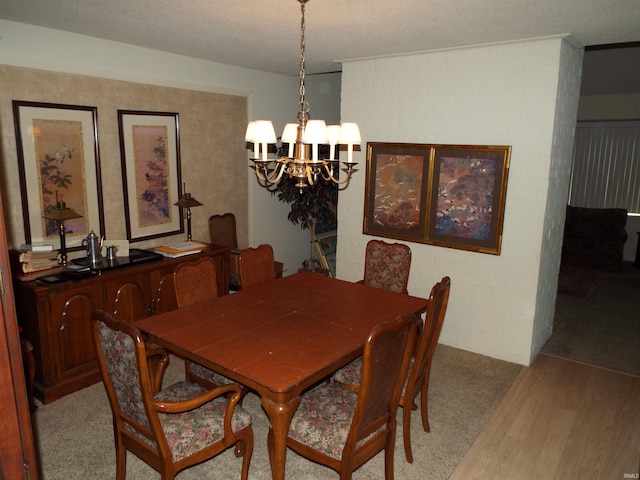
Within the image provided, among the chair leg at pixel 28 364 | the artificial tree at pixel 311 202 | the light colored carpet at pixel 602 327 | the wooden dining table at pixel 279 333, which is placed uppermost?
the artificial tree at pixel 311 202

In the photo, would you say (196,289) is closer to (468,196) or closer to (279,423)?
(279,423)

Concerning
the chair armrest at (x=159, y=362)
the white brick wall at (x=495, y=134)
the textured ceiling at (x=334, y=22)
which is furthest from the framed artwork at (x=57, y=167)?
the white brick wall at (x=495, y=134)

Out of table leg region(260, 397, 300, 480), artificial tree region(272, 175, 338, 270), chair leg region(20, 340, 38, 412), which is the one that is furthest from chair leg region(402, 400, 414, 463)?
artificial tree region(272, 175, 338, 270)

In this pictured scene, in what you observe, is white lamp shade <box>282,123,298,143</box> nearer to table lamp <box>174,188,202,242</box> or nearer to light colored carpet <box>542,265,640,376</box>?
table lamp <box>174,188,202,242</box>

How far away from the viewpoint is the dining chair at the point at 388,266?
3.78m

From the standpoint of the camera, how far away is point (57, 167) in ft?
11.4

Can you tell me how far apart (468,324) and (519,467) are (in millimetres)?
1589

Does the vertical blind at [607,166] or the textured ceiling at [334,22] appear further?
the vertical blind at [607,166]

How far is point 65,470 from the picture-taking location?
253 centimetres

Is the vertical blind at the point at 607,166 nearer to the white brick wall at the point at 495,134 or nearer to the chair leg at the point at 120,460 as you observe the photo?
the white brick wall at the point at 495,134

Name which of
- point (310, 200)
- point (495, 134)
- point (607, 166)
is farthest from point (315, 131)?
point (607, 166)

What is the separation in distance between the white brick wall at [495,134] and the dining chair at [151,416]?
2432mm

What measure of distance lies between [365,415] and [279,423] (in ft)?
1.26

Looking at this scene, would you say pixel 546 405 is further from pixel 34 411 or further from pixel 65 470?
pixel 34 411
